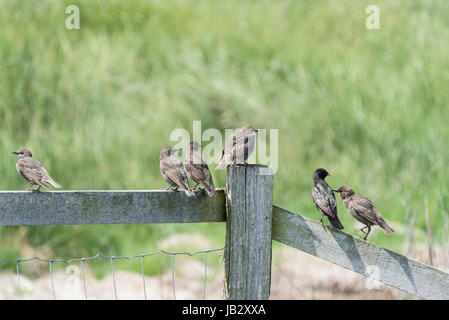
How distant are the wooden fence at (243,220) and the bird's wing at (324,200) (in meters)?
0.77

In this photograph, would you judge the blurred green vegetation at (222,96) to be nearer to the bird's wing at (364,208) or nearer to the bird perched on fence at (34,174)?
the bird's wing at (364,208)

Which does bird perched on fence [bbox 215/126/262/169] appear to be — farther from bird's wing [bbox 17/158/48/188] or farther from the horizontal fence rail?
bird's wing [bbox 17/158/48/188]

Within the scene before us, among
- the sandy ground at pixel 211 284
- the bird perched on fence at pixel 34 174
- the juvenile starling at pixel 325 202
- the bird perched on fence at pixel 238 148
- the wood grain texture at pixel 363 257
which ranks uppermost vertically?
the bird perched on fence at pixel 238 148

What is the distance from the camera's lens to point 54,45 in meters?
10.0

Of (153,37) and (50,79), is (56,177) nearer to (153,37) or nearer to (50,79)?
(50,79)

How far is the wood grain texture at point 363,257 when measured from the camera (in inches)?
114

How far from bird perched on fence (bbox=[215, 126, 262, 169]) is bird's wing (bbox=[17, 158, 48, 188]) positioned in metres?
1.22

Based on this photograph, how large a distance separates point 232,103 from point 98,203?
6425mm

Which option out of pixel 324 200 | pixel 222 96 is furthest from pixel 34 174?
pixel 222 96

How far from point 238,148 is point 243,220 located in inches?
56.3

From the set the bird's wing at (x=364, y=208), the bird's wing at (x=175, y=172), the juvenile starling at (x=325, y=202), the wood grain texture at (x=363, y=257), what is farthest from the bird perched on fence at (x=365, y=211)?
the bird's wing at (x=175, y=172)

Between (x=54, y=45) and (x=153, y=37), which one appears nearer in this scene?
(x=54, y=45)

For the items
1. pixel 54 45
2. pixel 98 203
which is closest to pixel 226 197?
pixel 98 203

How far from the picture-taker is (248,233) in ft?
9.31
